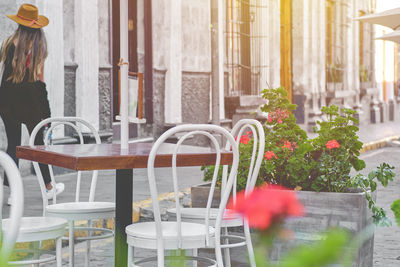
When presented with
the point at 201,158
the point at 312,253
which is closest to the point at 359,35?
the point at 201,158

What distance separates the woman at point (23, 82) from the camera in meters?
6.40

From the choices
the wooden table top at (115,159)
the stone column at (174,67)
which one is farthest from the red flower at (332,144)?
the stone column at (174,67)

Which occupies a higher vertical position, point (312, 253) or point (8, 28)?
point (8, 28)

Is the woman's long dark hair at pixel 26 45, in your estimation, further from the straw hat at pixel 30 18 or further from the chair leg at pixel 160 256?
the chair leg at pixel 160 256

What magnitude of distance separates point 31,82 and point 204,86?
768cm

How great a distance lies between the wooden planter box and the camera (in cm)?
377

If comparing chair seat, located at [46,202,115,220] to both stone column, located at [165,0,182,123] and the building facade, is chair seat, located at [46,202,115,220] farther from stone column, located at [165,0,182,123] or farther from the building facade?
stone column, located at [165,0,182,123]

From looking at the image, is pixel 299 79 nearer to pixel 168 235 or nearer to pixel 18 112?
pixel 18 112

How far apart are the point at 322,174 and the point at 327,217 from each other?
391 mm

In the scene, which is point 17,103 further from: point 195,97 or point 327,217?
point 195,97

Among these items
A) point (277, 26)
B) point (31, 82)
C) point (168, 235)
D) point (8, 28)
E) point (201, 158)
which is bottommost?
point (168, 235)

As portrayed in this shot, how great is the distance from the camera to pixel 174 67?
13.0 m

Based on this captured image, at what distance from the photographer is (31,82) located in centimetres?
659

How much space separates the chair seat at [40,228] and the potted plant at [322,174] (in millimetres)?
1260
